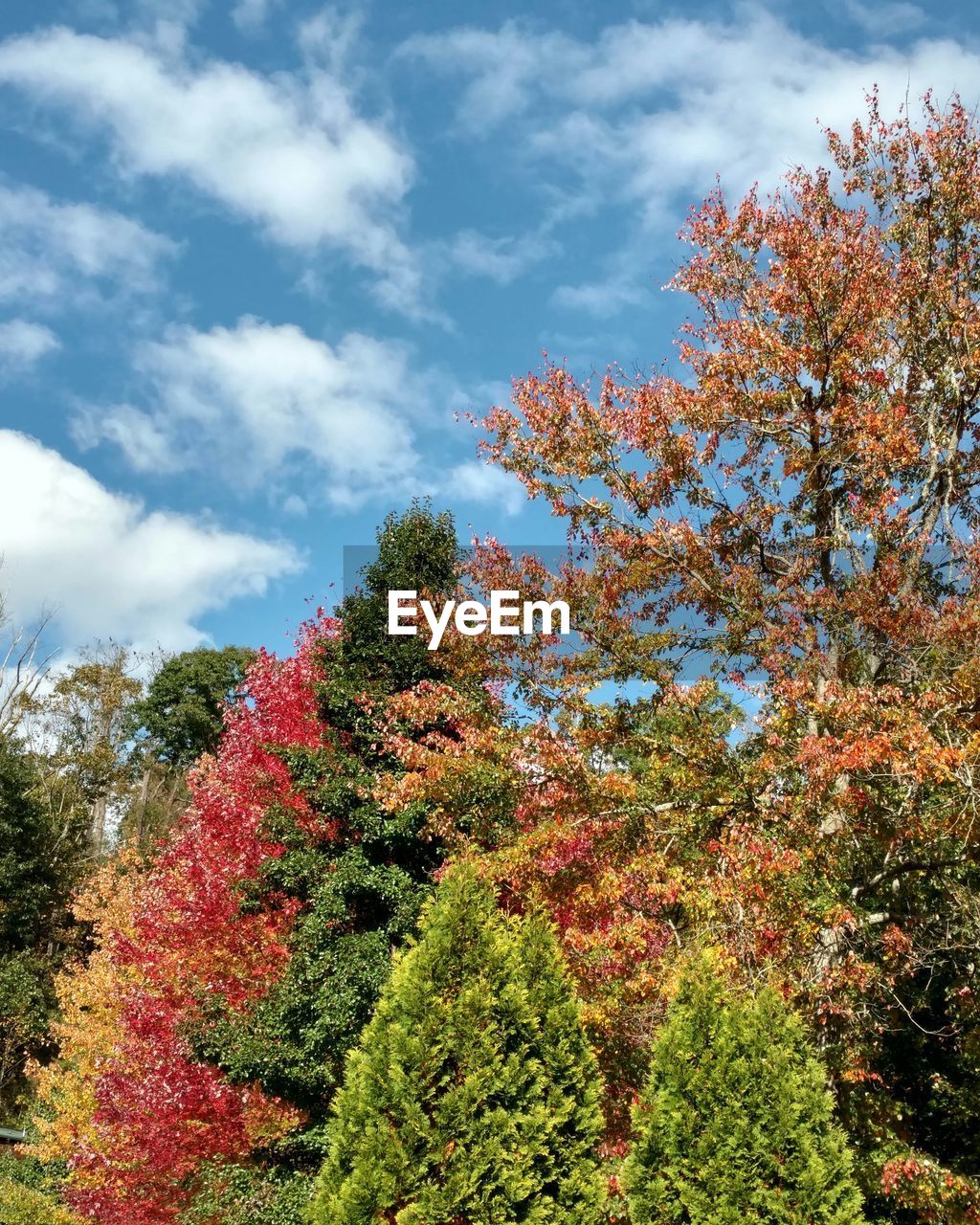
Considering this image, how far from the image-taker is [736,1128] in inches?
293

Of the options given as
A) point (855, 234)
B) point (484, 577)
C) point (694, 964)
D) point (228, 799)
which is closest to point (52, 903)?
point (228, 799)

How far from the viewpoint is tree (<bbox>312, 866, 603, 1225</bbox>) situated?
7055 mm

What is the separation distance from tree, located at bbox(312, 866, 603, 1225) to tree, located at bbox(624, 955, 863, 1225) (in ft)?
1.84

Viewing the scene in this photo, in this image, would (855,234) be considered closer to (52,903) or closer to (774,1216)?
(774,1216)

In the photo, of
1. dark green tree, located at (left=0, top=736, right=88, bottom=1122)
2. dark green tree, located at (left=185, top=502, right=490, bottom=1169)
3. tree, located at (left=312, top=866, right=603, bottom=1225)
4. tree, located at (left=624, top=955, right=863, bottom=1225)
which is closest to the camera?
tree, located at (left=312, top=866, right=603, bottom=1225)

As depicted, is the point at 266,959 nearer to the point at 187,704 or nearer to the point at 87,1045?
the point at 87,1045

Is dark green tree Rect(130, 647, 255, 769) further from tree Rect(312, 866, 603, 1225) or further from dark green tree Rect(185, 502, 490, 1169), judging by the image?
tree Rect(312, 866, 603, 1225)

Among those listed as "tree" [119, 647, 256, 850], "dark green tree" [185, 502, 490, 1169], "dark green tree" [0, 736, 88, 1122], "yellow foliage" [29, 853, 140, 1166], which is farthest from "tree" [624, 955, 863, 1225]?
"tree" [119, 647, 256, 850]

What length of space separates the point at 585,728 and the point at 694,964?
140 inches

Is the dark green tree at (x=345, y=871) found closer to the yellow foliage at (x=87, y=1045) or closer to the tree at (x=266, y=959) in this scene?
the tree at (x=266, y=959)

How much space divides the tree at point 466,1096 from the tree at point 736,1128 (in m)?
0.56

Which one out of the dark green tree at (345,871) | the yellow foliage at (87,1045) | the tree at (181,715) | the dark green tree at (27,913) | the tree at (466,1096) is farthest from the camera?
the tree at (181,715)

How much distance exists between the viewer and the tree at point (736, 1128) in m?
7.22

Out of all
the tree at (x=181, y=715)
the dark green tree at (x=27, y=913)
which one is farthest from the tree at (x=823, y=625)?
the tree at (x=181, y=715)
